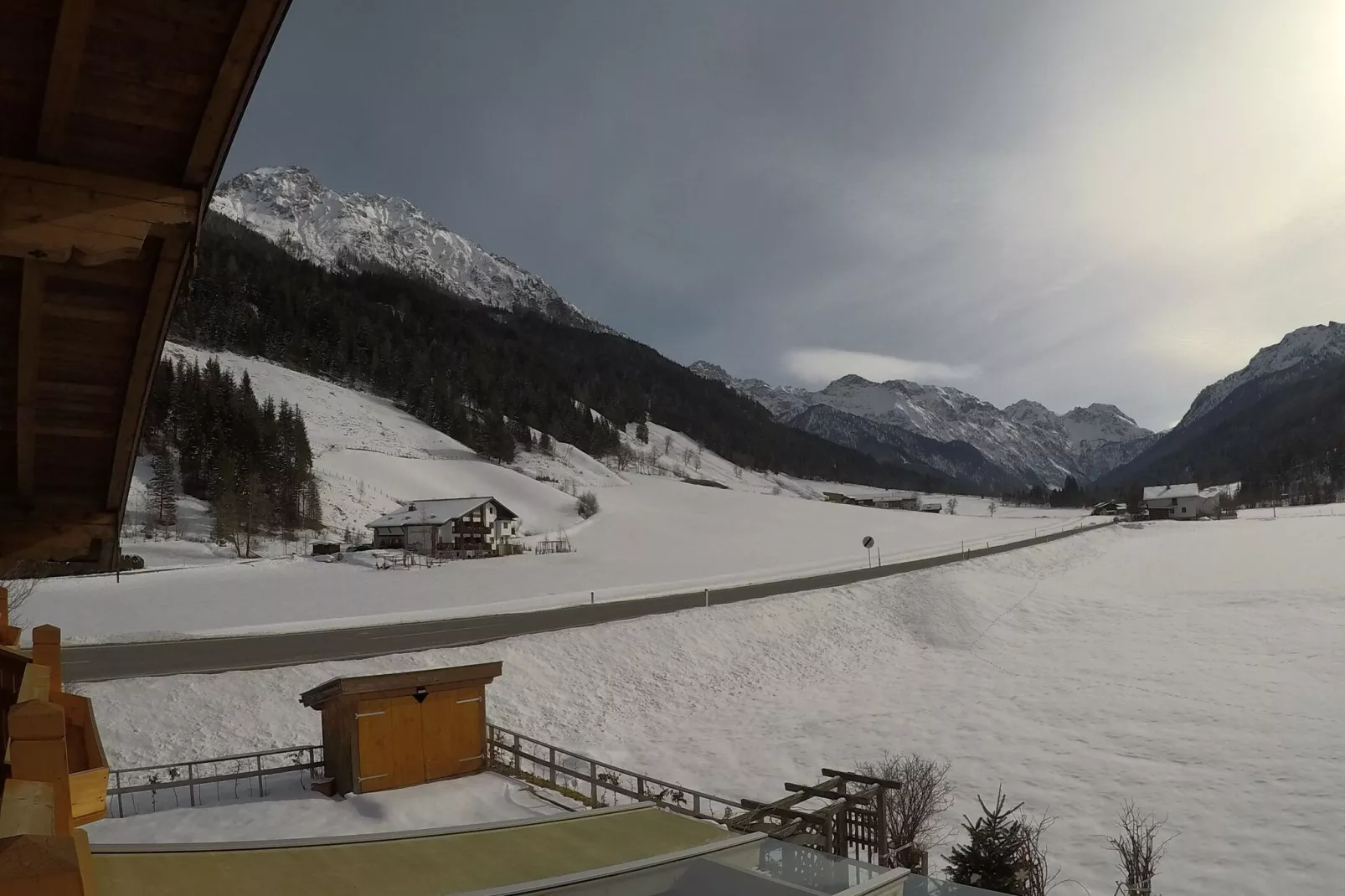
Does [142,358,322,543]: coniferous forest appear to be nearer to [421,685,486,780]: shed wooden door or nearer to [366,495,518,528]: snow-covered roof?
[366,495,518,528]: snow-covered roof

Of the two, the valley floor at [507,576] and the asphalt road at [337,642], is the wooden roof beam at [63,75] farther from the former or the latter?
the valley floor at [507,576]

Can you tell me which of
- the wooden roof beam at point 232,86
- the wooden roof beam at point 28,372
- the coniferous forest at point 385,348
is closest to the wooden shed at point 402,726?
the wooden roof beam at point 28,372

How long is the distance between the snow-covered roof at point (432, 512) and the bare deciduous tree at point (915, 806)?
49.6 m

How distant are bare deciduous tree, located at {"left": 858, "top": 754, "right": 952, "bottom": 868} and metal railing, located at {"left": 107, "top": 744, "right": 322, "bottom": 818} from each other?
1348 cm

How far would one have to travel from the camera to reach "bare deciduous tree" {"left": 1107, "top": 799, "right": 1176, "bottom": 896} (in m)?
12.9

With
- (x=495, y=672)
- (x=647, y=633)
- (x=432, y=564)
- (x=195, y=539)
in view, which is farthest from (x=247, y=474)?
(x=495, y=672)

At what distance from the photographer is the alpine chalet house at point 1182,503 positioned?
127 meters

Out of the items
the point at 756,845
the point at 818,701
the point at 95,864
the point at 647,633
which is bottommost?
the point at 818,701

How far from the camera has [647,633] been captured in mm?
32062

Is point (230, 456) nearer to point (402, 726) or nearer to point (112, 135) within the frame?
point (402, 726)

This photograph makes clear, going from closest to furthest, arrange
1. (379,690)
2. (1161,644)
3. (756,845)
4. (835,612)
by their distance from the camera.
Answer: (756,845), (379,690), (1161,644), (835,612)

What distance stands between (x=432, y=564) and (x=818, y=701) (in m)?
34.4

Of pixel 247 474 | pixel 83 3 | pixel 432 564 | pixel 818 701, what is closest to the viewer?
pixel 83 3

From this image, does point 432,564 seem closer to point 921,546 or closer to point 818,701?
point 818,701
